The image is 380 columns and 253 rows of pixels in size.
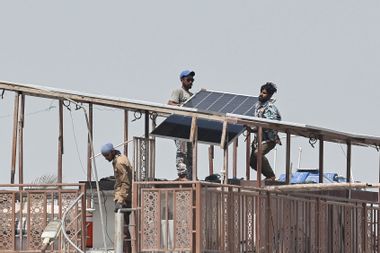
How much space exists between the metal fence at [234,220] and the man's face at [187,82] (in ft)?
9.41

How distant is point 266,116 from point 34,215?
15.5 ft

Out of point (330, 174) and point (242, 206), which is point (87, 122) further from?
point (330, 174)

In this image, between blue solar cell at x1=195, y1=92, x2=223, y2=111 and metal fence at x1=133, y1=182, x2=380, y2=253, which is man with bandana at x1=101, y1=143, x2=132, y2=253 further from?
blue solar cell at x1=195, y1=92, x2=223, y2=111

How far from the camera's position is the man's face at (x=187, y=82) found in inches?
1565

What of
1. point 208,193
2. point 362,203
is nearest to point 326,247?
point 362,203

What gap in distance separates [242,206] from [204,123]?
98.7 inches

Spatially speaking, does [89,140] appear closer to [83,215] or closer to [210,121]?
[210,121]

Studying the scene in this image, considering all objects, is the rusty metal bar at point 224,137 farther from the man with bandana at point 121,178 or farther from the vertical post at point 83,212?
the vertical post at point 83,212

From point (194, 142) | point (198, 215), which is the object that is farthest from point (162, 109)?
point (198, 215)

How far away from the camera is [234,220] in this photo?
37.0 meters

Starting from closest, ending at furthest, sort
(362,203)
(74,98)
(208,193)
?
1. (208,193)
2. (74,98)
3. (362,203)

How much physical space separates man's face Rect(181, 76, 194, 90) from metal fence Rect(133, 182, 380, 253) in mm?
2868

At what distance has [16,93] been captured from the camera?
128 ft

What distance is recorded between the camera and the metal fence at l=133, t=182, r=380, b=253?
118 feet
